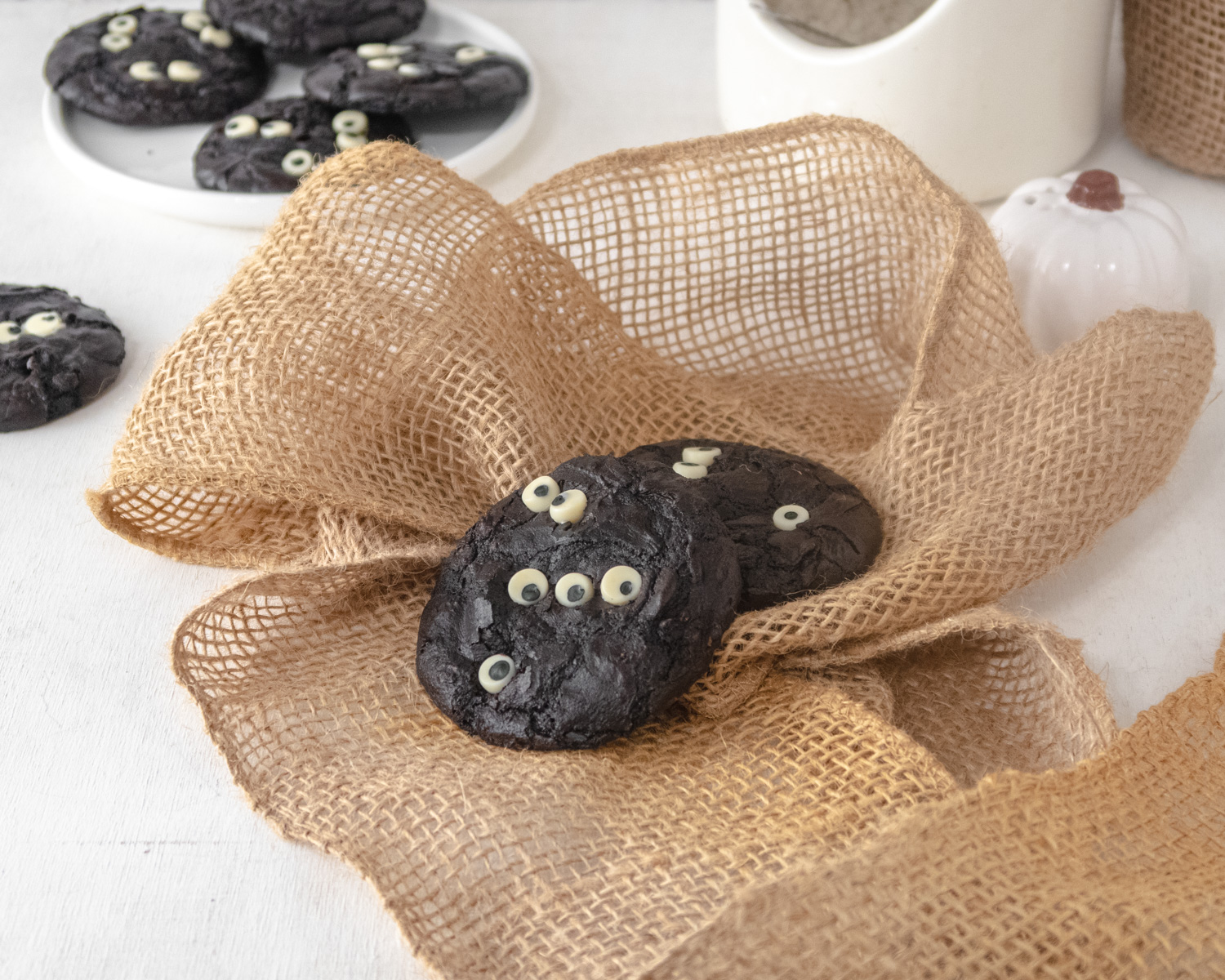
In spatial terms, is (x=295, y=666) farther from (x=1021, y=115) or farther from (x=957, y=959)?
(x=1021, y=115)

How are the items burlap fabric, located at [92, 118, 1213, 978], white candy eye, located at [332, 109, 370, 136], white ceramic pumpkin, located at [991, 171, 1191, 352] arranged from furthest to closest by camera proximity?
white candy eye, located at [332, 109, 370, 136]
white ceramic pumpkin, located at [991, 171, 1191, 352]
burlap fabric, located at [92, 118, 1213, 978]

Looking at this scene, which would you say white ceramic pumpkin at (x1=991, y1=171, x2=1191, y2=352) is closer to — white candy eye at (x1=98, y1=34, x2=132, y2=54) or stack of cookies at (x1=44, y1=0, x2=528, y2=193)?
stack of cookies at (x1=44, y1=0, x2=528, y2=193)

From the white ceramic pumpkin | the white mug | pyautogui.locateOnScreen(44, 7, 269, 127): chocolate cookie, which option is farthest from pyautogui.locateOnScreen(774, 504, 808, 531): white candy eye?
pyautogui.locateOnScreen(44, 7, 269, 127): chocolate cookie

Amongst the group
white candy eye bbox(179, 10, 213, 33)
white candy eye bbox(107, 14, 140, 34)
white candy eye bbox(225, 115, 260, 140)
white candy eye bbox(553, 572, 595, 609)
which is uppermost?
white candy eye bbox(179, 10, 213, 33)

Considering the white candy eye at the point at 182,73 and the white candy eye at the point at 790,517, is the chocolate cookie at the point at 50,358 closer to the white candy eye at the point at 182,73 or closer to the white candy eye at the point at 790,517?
the white candy eye at the point at 182,73

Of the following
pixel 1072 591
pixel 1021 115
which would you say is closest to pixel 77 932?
pixel 1072 591

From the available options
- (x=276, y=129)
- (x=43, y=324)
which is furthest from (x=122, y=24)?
(x=43, y=324)
